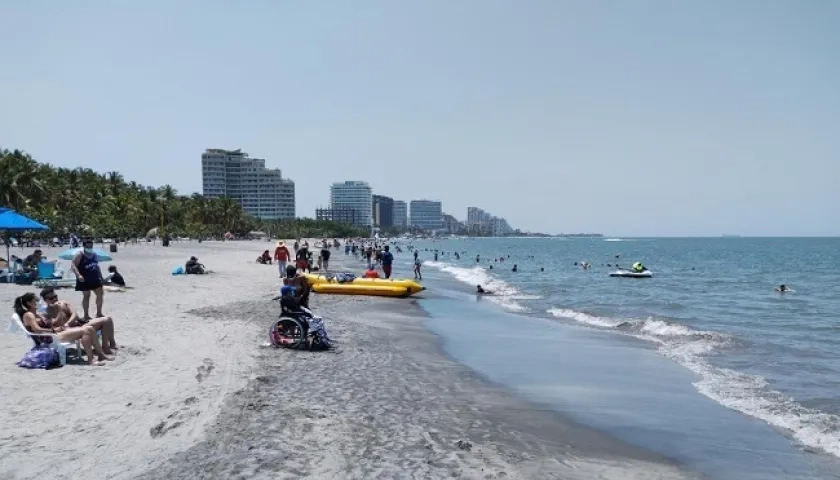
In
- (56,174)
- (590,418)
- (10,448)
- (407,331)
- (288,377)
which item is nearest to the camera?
(10,448)

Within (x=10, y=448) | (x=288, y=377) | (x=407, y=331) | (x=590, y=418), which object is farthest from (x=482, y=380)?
(x=10, y=448)

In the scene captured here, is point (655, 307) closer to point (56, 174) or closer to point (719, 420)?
point (719, 420)

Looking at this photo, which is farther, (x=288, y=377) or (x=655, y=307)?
(x=655, y=307)

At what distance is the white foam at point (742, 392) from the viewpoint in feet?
25.8

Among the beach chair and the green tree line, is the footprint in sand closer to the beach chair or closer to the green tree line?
the beach chair

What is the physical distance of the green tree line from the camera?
62.4 meters

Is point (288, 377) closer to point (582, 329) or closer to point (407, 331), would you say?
point (407, 331)

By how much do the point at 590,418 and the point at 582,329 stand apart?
31.5 feet

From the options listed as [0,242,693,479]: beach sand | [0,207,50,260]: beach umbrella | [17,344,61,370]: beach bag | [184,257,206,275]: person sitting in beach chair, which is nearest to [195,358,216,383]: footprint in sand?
[0,242,693,479]: beach sand

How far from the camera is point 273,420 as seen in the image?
6.85 m

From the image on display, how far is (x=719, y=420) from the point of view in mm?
8367

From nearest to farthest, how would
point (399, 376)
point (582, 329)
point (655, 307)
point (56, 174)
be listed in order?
1. point (399, 376)
2. point (582, 329)
3. point (655, 307)
4. point (56, 174)

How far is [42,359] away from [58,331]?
773 mm

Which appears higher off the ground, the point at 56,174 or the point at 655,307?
the point at 56,174
